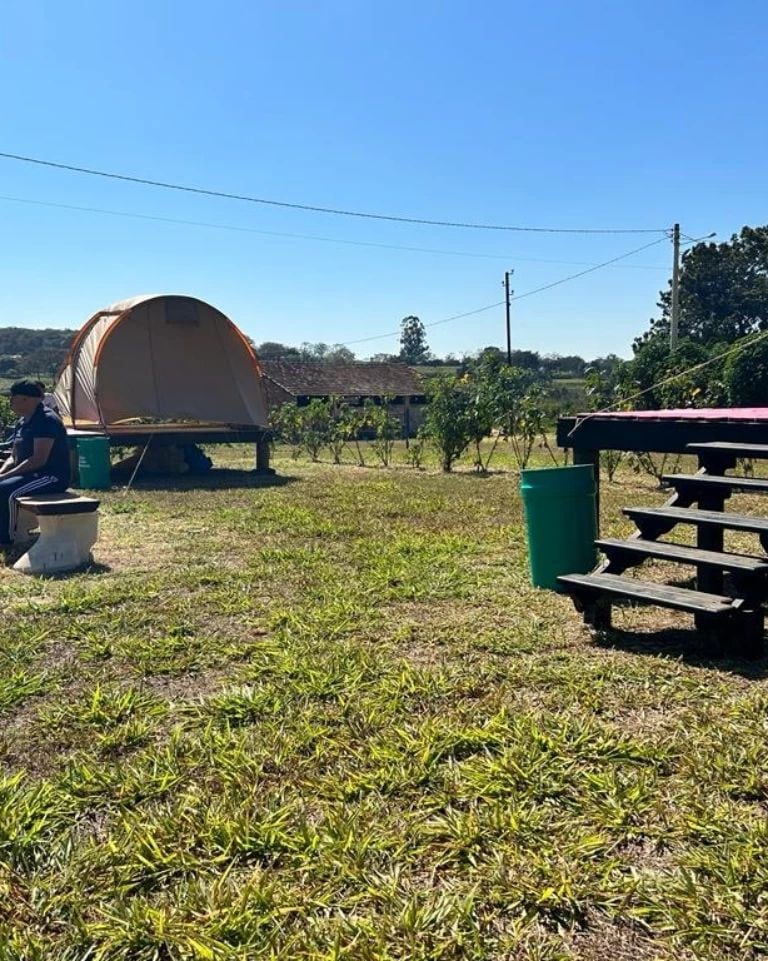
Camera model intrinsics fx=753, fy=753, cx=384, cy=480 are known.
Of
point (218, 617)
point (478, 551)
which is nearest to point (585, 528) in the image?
point (478, 551)

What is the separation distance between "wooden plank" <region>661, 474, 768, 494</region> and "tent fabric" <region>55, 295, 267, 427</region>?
9819 mm

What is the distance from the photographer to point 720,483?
3955 mm

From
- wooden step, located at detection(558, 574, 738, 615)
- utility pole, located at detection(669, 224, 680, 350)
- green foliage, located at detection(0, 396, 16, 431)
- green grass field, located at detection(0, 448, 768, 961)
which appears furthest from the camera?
utility pole, located at detection(669, 224, 680, 350)

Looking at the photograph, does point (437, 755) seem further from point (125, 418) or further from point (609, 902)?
point (125, 418)

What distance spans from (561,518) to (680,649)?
1.22 meters

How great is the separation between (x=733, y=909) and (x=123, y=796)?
1.76m

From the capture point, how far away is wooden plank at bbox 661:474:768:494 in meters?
3.93

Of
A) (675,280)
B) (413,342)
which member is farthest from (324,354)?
(675,280)

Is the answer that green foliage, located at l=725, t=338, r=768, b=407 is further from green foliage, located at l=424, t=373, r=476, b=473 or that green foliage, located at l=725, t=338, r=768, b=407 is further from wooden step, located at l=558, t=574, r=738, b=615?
wooden step, located at l=558, t=574, r=738, b=615

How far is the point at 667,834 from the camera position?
2.10 meters

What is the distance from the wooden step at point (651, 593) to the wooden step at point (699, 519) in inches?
14.3

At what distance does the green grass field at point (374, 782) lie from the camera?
180cm

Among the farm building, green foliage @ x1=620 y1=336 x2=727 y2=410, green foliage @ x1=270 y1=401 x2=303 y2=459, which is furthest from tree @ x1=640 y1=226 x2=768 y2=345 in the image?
green foliage @ x1=270 y1=401 x2=303 y2=459

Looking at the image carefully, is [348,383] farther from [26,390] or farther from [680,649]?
[680,649]
